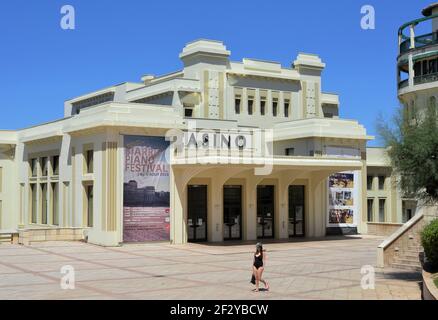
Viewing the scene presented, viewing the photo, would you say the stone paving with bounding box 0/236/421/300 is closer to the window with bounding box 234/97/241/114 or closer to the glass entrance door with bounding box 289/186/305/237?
the glass entrance door with bounding box 289/186/305/237

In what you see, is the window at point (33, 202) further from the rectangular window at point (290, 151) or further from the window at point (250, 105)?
the rectangular window at point (290, 151)

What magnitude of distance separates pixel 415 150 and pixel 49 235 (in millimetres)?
23539

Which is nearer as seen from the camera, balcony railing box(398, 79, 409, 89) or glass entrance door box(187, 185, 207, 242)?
glass entrance door box(187, 185, 207, 242)

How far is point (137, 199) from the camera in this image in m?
34.3

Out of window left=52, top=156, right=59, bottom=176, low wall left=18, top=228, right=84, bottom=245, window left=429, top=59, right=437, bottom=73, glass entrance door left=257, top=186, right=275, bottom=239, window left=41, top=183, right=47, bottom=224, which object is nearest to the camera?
low wall left=18, top=228, right=84, bottom=245

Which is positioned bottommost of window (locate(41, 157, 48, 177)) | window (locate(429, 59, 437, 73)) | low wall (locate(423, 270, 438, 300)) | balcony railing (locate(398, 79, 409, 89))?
low wall (locate(423, 270, 438, 300))

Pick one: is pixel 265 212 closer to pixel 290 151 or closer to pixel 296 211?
pixel 296 211

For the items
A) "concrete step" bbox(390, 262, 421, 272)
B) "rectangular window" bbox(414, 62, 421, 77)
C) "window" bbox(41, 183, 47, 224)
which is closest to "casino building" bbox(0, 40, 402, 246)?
"window" bbox(41, 183, 47, 224)

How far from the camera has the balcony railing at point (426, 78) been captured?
4584 centimetres

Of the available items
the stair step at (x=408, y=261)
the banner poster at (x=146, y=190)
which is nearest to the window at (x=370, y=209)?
the banner poster at (x=146, y=190)

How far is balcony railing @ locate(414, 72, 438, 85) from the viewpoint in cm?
4584

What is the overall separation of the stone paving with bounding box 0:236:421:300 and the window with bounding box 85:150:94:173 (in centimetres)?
472

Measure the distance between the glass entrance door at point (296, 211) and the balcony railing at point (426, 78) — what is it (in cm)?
1342
